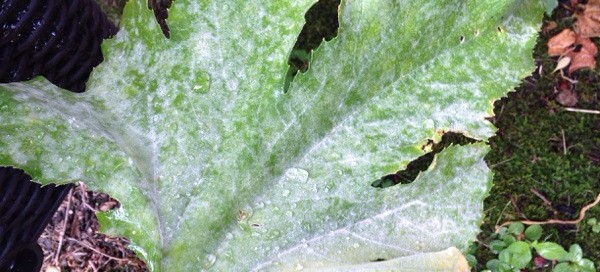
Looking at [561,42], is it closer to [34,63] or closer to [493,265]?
[493,265]

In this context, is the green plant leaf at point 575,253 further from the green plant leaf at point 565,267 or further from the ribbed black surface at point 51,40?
the ribbed black surface at point 51,40

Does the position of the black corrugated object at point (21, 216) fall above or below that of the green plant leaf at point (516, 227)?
above

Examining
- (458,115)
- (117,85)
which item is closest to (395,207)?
(458,115)

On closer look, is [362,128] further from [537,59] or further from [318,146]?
[537,59]

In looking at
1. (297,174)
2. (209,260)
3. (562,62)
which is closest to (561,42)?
(562,62)

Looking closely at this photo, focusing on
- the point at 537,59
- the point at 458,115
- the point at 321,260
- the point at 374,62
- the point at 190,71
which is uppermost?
the point at 190,71

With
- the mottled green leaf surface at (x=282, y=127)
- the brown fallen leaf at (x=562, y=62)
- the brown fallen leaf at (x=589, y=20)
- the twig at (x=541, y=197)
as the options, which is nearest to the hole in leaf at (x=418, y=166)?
the twig at (x=541, y=197)
